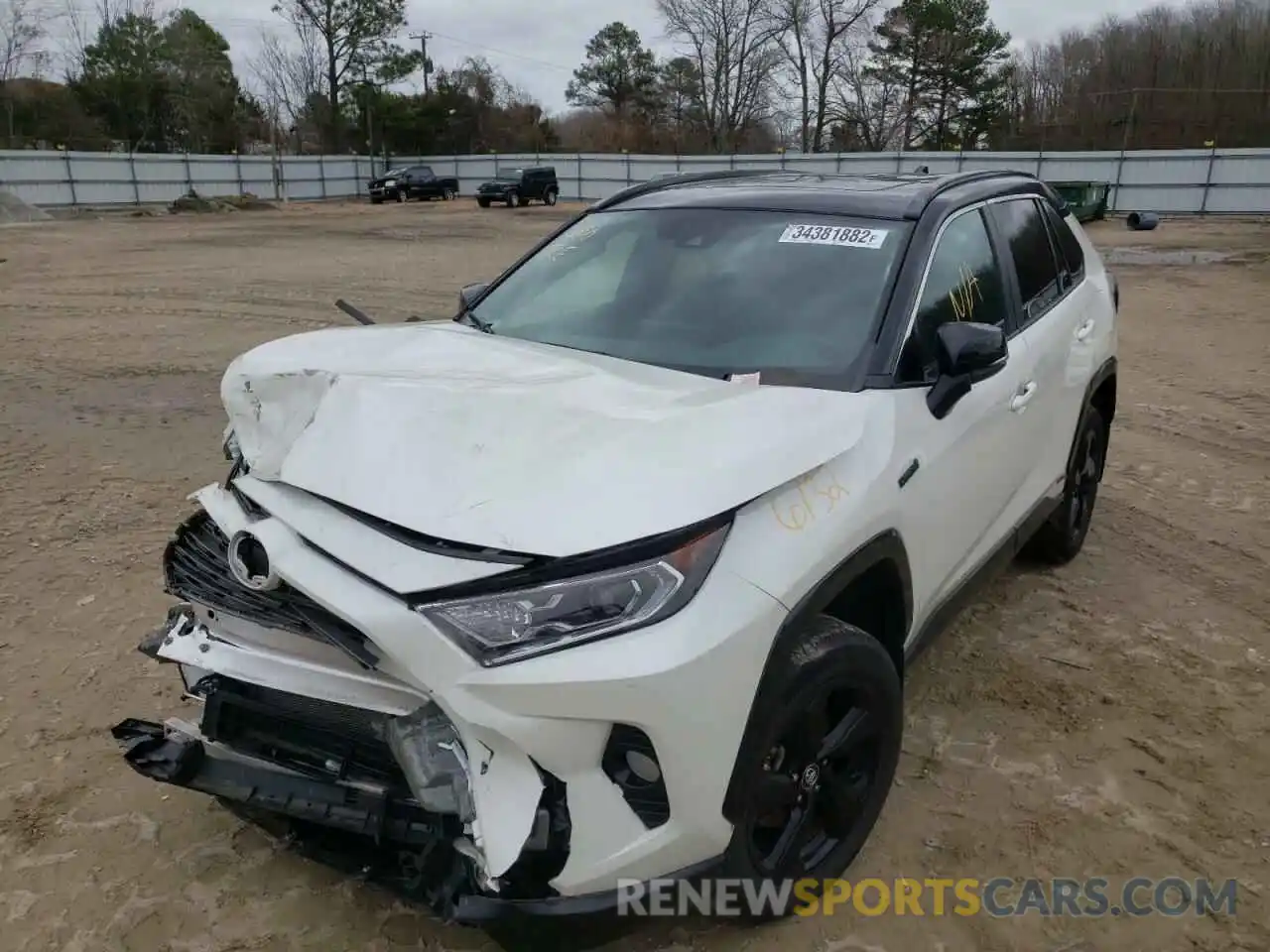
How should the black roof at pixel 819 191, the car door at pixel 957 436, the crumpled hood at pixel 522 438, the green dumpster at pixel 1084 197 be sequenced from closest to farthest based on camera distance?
1. the crumpled hood at pixel 522 438
2. the car door at pixel 957 436
3. the black roof at pixel 819 191
4. the green dumpster at pixel 1084 197

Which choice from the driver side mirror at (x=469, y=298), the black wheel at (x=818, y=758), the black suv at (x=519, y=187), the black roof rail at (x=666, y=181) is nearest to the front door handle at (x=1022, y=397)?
the black wheel at (x=818, y=758)

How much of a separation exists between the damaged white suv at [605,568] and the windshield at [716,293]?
0.01 metres

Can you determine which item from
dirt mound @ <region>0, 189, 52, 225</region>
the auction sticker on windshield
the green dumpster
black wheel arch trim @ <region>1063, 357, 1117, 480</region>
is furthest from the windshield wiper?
dirt mound @ <region>0, 189, 52, 225</region>

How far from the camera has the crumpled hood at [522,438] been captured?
1926 mm

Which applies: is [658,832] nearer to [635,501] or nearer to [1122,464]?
[635,501]

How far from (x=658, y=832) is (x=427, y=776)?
48cm

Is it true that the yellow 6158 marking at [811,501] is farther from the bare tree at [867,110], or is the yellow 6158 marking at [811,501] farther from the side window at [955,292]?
the bare tree at [867,110]

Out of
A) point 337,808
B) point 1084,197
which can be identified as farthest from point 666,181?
point 1084,197

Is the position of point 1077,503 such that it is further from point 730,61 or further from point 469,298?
point 730,61

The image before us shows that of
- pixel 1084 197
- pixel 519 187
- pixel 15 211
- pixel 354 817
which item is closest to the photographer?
pixel 354 817

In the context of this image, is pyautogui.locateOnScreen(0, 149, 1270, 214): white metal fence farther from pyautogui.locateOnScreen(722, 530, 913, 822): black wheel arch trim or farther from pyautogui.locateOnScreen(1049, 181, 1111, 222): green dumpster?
pyautogui.locateOnScreen(722, 530, 913, 822): black wheel arch trim

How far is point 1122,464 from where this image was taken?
620cm

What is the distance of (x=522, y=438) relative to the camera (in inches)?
85.3

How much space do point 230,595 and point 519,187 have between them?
3767 centimetres
